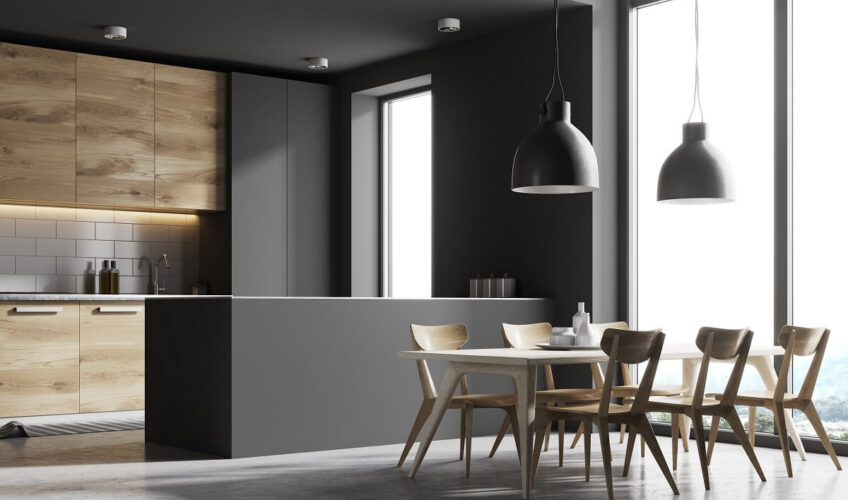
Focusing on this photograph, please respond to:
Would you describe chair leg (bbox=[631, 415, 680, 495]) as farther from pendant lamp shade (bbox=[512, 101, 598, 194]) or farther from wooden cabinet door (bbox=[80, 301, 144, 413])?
wooden cabinet door (bbox=[80, 301, 144, 413])

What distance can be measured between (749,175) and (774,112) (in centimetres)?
40

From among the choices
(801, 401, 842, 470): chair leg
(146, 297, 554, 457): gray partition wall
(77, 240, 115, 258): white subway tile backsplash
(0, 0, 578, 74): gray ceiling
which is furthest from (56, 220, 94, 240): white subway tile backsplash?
(801, 401, 842, 470): chair leg

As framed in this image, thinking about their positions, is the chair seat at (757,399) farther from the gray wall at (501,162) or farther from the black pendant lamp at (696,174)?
the gray wall at (501,162)

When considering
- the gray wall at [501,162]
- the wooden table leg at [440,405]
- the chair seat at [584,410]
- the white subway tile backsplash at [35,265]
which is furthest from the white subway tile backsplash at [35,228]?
the chair seat at [584,410]

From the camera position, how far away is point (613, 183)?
6594mm

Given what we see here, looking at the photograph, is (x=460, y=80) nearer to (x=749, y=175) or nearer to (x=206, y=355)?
(x=749, y=175)

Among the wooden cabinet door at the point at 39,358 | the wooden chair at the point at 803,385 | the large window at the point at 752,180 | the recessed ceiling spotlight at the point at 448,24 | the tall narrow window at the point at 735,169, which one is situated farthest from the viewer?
the recessed ceiling spotlight at the point at 448,24

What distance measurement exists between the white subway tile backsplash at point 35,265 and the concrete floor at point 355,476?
1944 millimetres

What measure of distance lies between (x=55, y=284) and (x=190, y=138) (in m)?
1.47

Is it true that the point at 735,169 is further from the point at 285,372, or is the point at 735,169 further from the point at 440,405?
the point at 285,372

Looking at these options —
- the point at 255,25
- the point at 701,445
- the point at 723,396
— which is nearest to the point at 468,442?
the point at 701,445

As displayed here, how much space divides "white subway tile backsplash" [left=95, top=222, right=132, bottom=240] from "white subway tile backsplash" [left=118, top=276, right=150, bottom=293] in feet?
1.04

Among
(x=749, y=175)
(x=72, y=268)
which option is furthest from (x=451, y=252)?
(x=72, y=268)

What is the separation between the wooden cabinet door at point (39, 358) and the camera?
6619 mm
